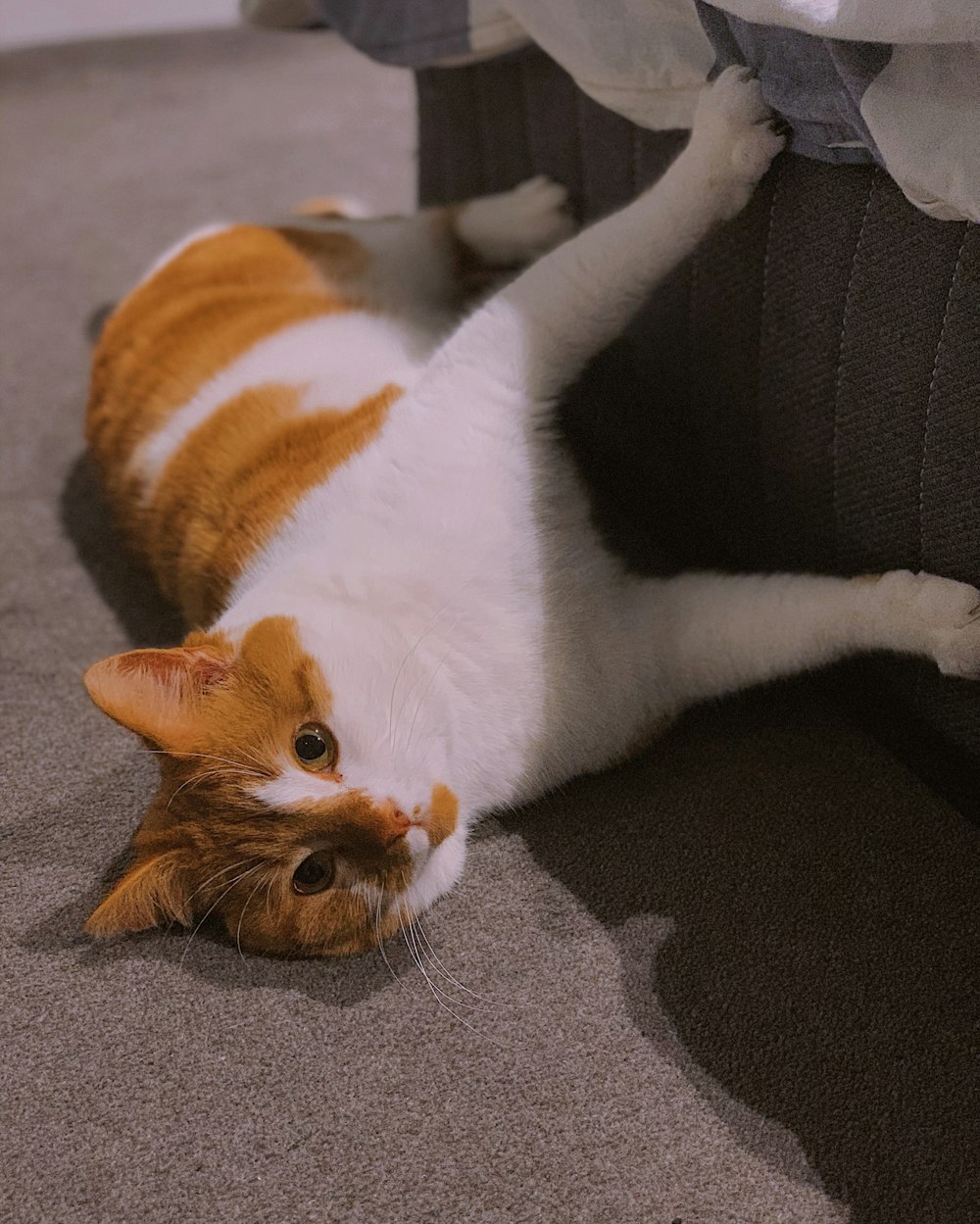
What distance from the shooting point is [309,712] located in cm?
104

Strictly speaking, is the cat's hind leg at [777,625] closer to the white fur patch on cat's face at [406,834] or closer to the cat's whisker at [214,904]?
the white fur patch on cat's face at [406,834]

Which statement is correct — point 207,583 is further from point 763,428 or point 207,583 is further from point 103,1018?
point 763,428

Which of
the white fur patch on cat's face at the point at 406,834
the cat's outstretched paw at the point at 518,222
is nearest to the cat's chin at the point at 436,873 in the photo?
the white fur patch on cat's face at the point at 406,834

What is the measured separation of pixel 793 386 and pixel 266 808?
71cm

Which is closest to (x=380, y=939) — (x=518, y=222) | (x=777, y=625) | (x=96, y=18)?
(x=777, y=625)

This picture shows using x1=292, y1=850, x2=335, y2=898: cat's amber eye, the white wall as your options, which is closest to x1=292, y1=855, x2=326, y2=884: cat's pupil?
x1=292, y1=850, x2=335, y2=898: cat's amber eye

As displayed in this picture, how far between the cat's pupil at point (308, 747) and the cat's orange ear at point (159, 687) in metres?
0.10

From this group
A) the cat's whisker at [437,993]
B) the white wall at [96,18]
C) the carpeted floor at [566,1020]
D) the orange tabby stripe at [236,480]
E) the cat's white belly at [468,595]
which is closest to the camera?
the carpeted floor at [566,1020]

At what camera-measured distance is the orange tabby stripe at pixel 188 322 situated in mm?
1528

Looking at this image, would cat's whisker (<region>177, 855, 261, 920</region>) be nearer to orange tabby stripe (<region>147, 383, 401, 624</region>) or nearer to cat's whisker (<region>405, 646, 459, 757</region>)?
cat's whisker (<region>405, 646, 459, 757</region>)

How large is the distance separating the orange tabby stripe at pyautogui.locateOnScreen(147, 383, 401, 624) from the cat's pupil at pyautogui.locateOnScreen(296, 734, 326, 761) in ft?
1.01

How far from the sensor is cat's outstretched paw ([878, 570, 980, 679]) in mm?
1022

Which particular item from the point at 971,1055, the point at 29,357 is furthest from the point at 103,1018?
the point at 29,357

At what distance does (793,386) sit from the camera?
3.90ft
